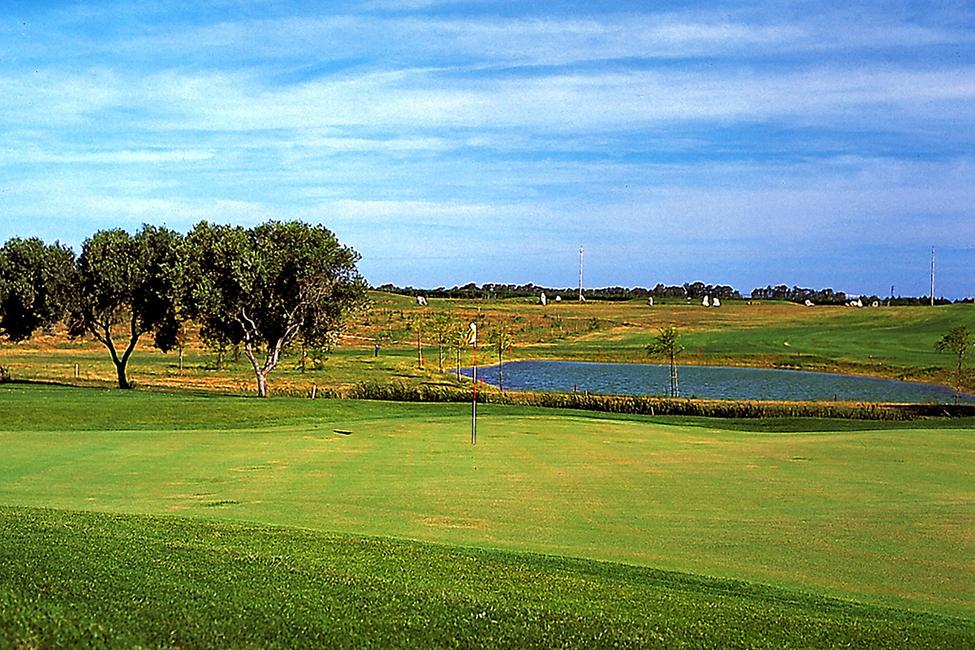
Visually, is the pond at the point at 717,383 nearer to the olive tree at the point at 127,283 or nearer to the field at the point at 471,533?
the olive tree at the point at 127,283

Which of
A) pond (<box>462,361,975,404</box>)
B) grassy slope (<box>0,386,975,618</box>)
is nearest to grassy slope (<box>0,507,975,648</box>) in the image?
grassy slope (<box>0,386,975,618</box>)

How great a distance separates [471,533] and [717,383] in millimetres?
63012

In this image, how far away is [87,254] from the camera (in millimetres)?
46750

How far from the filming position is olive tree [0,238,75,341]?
46.8 metres

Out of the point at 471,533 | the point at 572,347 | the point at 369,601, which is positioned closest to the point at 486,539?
the point at 471,533

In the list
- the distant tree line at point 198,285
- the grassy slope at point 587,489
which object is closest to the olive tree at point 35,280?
the distant tree line at point 198,285

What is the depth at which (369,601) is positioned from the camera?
768cm

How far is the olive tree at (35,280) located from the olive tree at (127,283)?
64 cm

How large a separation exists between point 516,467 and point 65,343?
86.7 meters

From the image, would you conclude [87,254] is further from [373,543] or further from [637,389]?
[373,543]

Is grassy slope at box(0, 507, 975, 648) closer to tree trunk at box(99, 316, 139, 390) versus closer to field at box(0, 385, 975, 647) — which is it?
field at box(0, 385, 975, 647)

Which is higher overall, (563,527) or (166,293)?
(166,293)

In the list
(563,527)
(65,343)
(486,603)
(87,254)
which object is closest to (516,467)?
(563,527)

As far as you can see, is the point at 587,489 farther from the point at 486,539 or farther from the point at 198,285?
the point at 198,285
